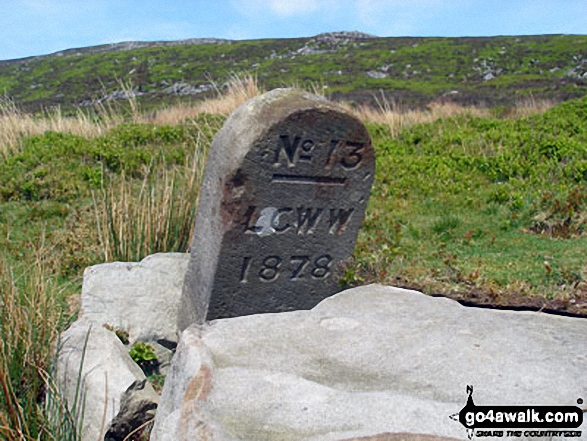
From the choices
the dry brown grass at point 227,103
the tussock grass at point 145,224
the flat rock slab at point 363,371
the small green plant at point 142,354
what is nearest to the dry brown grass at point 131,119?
the dry brown grass at point 227,103

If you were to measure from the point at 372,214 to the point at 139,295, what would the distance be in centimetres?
286

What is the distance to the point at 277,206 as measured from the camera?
3752 mm

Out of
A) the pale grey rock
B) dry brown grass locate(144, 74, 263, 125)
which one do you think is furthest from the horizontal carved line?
dry brown grass locate(144, 74, 263, 125)

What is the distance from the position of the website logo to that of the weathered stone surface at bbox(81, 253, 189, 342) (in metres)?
2.43

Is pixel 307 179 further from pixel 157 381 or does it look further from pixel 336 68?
pixel 336 68

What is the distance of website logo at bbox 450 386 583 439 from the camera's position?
216 cm

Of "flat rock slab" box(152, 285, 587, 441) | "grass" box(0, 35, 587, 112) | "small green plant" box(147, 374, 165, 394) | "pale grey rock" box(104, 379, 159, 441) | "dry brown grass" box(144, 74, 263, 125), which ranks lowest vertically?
"small green plant" box(147, 374, 165, 394)

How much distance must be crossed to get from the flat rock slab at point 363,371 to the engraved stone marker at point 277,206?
0.68 meters

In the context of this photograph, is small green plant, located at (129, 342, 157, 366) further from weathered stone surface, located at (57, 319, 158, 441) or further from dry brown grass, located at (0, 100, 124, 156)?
dry brown grass, located at (0, 100, 124, 156)

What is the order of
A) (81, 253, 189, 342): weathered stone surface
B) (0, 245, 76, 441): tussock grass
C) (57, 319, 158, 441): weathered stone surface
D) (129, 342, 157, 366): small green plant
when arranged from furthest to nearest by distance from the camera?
(81, 253, 189, 342): weathered stone surface → (129, 342, 157, 366): small green plant → (57, 319, 158, 441): weathered stone surface → (0, 245, 76, 441): tussock grass

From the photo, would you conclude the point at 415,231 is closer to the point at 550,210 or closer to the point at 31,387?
the point at 550,210

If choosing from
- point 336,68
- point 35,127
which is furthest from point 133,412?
point 336,68

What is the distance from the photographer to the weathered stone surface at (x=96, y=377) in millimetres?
3084

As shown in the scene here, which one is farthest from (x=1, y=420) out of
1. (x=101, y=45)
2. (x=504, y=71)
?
(x=101, y=45)
